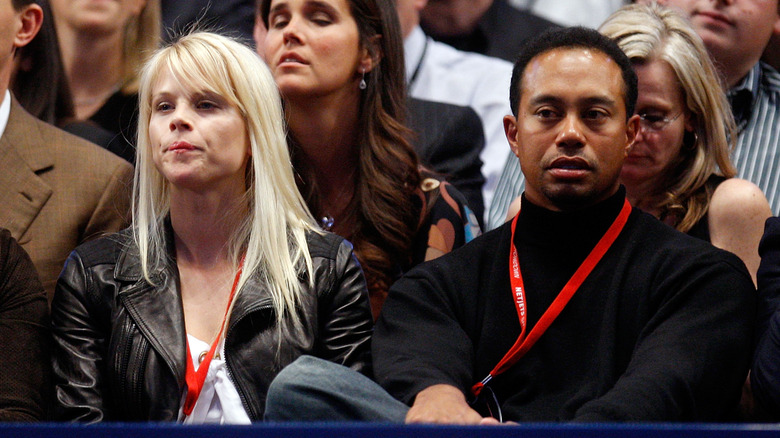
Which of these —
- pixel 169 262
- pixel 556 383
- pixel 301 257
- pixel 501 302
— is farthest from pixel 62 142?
pixel 556 383

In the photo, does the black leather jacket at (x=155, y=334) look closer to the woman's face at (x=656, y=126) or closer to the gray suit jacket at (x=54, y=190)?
the gray suit jacket at (x=54, y=190)

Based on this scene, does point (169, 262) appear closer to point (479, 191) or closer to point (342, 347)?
point (342, 347)

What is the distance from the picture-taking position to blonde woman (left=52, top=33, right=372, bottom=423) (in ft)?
6.80

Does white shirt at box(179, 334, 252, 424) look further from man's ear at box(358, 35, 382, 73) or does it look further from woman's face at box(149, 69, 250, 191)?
man's ear at box(358, 35, 382, 73)

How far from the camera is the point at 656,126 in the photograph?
2.45 m

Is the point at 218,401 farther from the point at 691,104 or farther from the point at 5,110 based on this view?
the point at 691,104

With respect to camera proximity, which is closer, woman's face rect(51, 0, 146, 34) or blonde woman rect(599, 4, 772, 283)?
blonde woman rect(599, 4, 772, 283)

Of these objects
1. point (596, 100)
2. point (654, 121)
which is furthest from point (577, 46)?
point (654, 121)

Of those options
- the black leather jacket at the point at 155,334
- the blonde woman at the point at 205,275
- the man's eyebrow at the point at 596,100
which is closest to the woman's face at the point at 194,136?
the blonde woman at the point at 205,275

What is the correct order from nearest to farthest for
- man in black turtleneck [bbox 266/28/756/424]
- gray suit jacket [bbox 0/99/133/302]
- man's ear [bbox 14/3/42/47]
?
1. man in black turtleneck [bbox 266/28/756/424]
2. gray suit jacket [bbox 0/99/133/302]
3. man's ear [bbox 14/3/42/47]

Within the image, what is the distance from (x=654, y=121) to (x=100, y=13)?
180 centimetres

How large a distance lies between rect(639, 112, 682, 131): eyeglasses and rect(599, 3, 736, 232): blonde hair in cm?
7

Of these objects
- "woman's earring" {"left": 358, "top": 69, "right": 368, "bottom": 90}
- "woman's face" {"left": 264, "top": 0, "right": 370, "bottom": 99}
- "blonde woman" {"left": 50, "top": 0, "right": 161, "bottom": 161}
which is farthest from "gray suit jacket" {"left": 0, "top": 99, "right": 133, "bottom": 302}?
"blonde woman" {"left": 50, "top": 0, "right": 161, "bottom": 161}

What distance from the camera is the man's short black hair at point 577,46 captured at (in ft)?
7.00
